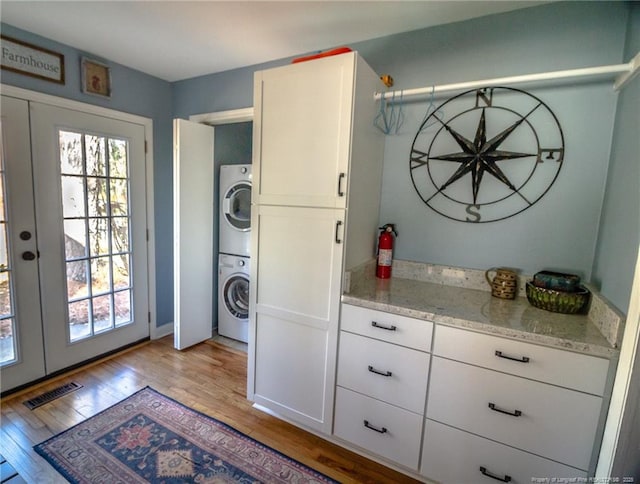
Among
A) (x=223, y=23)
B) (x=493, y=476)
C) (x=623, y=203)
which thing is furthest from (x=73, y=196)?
(x=623, y=203)

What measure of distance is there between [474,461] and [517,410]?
0.33 m

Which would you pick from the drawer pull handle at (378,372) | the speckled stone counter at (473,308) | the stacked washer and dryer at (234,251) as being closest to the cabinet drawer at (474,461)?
the drawer pull handle at (378,372)

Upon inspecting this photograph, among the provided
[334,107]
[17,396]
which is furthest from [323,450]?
[17,396]

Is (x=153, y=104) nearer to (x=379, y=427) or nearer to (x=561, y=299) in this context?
(x=379, y=427)

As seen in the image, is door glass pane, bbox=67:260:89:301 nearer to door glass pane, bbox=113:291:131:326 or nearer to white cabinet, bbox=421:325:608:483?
door glass pane, bbox=113:291:131:326

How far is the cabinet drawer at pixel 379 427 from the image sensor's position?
152 cm

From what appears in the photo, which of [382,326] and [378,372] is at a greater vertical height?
[382,326]

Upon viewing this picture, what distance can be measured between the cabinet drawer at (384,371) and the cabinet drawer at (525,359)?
0.49 feet

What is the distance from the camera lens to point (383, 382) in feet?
5.14

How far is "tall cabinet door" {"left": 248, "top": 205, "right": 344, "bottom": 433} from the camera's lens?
1.67 meters

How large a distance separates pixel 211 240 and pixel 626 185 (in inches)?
112

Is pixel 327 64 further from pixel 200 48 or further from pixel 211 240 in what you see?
pixel 211 240

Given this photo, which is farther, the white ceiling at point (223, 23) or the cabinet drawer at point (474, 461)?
the white ceiling at point (223, 23)

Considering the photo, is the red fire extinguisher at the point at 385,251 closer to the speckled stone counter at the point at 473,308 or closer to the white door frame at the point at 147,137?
the speckled stone counter at the point at 473,308
